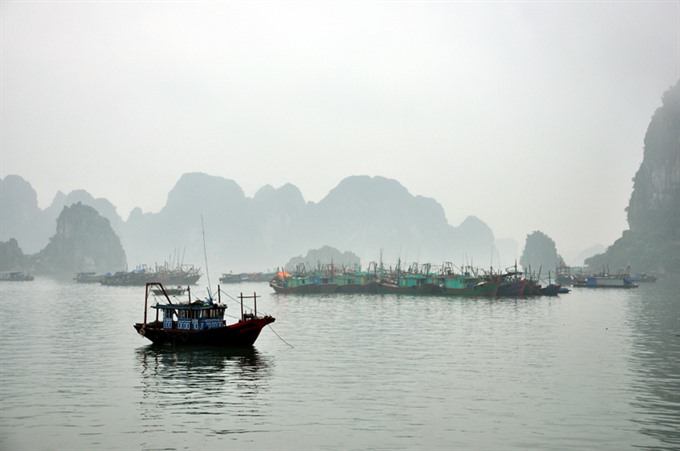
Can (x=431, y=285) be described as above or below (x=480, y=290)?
above

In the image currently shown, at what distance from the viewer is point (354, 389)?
117ft

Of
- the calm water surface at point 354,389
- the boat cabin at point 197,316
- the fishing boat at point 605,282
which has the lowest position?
the calm water surface at point 354,389

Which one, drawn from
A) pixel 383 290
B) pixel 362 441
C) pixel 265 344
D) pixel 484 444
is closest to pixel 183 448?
pixel 362 441

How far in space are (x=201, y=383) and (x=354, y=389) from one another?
30.4 feet

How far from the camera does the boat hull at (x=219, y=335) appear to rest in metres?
50.5

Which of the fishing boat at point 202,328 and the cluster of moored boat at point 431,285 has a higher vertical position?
the cluster of moored boat at point 431,285

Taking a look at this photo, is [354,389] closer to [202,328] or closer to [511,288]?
[202,328]

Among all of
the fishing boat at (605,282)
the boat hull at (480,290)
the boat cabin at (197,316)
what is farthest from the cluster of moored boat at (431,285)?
the boat cabin at (197,316)

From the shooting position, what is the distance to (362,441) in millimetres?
25984

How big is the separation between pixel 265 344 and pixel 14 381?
68.5 ft

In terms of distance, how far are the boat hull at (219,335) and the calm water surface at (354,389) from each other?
2.86 feet

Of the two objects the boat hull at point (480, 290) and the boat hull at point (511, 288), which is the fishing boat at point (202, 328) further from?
the boat hull at point (511, 288)

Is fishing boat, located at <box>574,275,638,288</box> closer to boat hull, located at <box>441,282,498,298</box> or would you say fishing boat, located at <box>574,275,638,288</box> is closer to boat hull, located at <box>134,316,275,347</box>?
boat hull, located at <box>441,282,498,298</box>

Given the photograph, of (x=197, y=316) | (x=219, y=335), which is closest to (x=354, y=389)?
(x=219, y=335)
